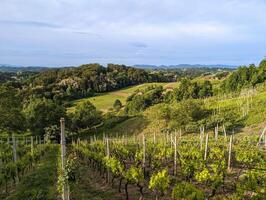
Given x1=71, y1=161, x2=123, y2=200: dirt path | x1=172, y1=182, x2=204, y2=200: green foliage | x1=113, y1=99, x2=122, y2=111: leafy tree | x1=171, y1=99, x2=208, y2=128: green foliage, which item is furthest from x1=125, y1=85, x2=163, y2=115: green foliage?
x1=172, y1=182, x2=204, y2=200: green foliage

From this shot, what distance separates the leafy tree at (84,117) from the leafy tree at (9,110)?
30.8m

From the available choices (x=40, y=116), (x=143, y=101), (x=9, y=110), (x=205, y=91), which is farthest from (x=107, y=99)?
(x=9, y=110)

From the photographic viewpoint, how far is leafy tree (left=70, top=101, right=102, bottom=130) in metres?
67.2

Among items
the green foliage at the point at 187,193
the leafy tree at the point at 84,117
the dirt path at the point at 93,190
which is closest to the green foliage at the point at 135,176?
the dirt path at the point at 93,190

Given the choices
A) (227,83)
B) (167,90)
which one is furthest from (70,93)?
(227,83)

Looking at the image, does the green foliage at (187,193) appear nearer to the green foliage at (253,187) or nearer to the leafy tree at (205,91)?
the green foliage at (253,187)

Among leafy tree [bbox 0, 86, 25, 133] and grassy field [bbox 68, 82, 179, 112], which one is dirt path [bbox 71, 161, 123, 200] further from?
grassy field [bbox 68, 82, 179, 112]

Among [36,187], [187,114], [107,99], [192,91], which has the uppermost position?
[192,91]

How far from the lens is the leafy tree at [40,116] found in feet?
197

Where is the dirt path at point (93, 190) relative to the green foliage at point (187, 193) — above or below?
below

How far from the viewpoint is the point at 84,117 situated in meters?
68.2

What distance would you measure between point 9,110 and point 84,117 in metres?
34.4

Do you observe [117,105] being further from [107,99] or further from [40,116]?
[40,116]

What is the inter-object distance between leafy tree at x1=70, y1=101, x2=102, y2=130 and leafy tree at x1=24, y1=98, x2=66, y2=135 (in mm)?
5183
